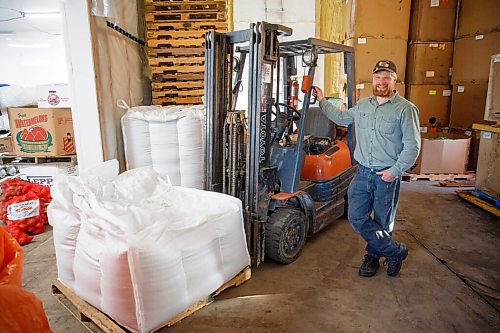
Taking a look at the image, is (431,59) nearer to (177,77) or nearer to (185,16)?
(185,16)

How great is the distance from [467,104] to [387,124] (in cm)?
511

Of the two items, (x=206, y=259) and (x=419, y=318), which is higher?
(x=206, y=259)

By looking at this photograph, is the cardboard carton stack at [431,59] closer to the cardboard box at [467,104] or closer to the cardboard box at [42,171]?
the cardboard box at [467,104]

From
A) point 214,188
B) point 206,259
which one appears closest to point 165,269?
point 206,259

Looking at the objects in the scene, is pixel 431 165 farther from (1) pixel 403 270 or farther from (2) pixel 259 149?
(2) pixel 259 149

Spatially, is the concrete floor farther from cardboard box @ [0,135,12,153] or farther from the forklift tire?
cardboard box @ [0,135,12,153]

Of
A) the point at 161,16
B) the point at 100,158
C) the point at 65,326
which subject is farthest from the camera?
the point at 161,16

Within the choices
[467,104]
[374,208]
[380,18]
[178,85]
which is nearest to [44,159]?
[178,85]

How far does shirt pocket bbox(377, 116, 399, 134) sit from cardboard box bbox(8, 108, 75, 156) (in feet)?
14.2

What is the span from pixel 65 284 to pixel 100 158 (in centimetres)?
173

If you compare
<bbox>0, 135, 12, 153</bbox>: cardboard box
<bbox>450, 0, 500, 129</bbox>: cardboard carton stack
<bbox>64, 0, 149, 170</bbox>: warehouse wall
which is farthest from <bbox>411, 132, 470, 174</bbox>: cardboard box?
<bbox>0, 135, 12, 153</bbox>: cardboard box

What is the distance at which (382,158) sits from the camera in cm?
325

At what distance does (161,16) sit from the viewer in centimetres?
557

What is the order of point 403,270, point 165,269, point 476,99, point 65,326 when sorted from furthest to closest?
point 476,99 → point 403,270 → point 65,326 → point 165,269
